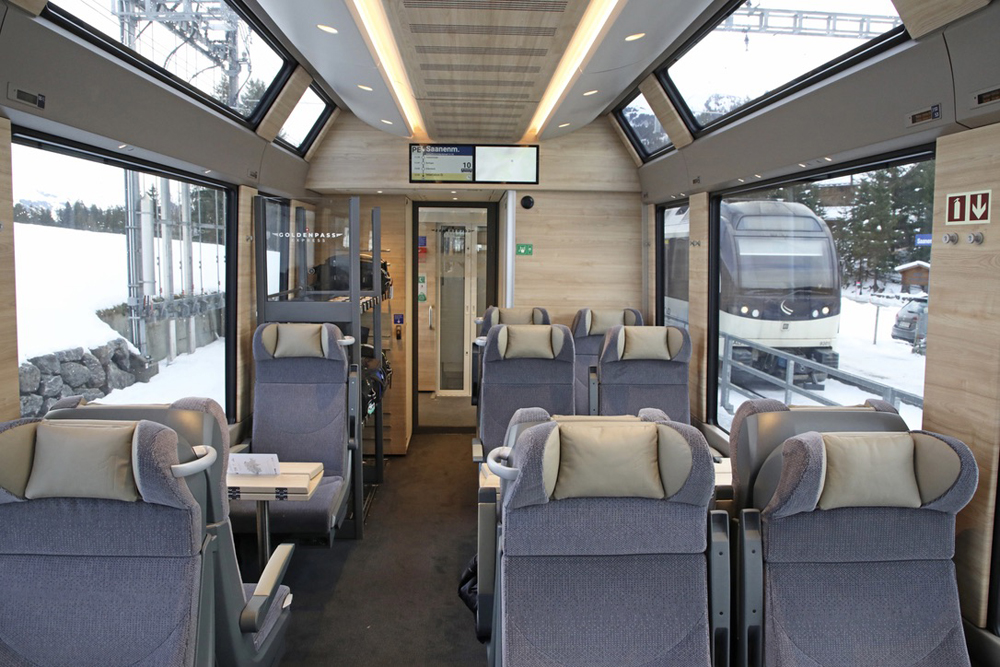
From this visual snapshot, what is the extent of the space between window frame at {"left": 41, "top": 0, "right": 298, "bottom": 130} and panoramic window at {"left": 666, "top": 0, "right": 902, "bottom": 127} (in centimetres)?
282

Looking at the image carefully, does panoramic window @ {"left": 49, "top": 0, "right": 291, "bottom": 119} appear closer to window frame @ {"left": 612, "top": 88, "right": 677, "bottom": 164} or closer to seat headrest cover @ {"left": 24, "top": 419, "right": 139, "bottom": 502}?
→ seat headrest cover @ {"left": 24, "top": 419, "right": 139, "bottom": 502}

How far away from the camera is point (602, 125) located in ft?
22.6

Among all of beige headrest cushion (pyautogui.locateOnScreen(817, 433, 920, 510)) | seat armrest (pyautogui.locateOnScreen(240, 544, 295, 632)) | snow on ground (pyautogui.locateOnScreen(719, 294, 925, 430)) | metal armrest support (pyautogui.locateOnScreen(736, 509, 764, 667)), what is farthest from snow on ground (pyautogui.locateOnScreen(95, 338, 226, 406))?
snow on ground (pyautogui.locateOnScreen(719, 294, 925, 430))

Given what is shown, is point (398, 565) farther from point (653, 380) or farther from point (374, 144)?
point (374, 144)

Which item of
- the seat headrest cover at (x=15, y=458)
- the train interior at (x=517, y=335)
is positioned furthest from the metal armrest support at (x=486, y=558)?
the seat headrest cover at (x=15, y=458)

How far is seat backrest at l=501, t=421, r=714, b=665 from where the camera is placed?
1.95 meters

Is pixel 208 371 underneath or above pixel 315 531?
above

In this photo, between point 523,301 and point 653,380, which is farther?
point 523,301

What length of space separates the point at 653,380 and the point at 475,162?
295 centimetres

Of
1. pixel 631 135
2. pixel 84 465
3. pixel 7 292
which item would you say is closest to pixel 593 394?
pixel 631 135

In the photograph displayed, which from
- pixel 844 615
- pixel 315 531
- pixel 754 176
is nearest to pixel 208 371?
pixel 315 531

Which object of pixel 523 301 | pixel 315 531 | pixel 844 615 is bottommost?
pixel 315 531

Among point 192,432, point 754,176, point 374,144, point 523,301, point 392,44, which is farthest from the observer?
point 523,301

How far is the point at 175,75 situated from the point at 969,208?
3.94 metres
